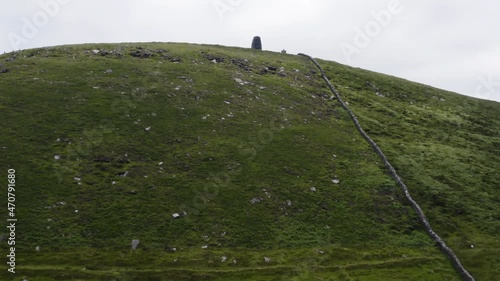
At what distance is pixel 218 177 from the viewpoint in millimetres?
33938

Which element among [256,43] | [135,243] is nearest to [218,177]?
[135,243]

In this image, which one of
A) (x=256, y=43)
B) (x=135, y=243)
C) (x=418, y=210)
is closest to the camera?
(x=135, y=243)

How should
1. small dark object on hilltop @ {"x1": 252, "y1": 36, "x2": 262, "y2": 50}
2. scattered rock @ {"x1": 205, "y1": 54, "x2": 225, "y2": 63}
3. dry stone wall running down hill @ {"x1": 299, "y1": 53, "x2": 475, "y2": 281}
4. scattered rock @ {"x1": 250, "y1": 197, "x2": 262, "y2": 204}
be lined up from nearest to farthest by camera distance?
1. dry stone wall running down hill @ {"x1": 299, "y1": 53, "x2": 475, "y2": 281}
2. scattered rock @ {"x1": 250, "y1": 197, "x2": 262, "y2": 204}
3. scattered rock @ {"x1": 205, "y1": 54, "x2": 225, "y2": 63}
4. small dark object on hilltop @ {"x1": 252, "y1": 36, "x2": 262, "y2": 50}

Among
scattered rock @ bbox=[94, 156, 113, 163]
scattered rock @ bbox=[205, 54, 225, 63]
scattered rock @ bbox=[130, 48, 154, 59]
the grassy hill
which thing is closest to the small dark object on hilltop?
scattered rock @ bbox=[205, 54, 225, 63]

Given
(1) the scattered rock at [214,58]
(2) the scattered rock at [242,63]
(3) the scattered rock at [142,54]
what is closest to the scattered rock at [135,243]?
(3) the scattered rock at [142,54]

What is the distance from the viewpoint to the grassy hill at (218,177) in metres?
26.1

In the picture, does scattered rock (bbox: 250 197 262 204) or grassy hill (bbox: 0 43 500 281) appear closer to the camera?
grassy hill (bbox: 0 43 500 281)

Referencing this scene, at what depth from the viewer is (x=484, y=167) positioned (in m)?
46.4

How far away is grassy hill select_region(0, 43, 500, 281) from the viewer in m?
26.1

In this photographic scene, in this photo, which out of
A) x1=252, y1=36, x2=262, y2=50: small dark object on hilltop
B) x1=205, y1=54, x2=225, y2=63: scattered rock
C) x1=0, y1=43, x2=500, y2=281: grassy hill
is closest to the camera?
x1=0, y1=43, x2=500, y2=281: grassy hill

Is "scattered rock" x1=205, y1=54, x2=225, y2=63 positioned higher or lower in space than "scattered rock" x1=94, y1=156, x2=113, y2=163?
higher

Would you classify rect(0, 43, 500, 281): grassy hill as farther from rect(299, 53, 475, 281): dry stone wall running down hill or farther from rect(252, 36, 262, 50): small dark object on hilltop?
rect(252, 36, 262, 50): small dark object on hilltop

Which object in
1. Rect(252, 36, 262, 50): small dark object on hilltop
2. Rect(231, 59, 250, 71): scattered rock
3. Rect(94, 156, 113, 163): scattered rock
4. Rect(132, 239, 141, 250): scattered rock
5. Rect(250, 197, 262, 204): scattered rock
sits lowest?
Rect(132, 239, 141, 250): scattered rock

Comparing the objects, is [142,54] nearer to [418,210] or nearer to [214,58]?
[214,58]
